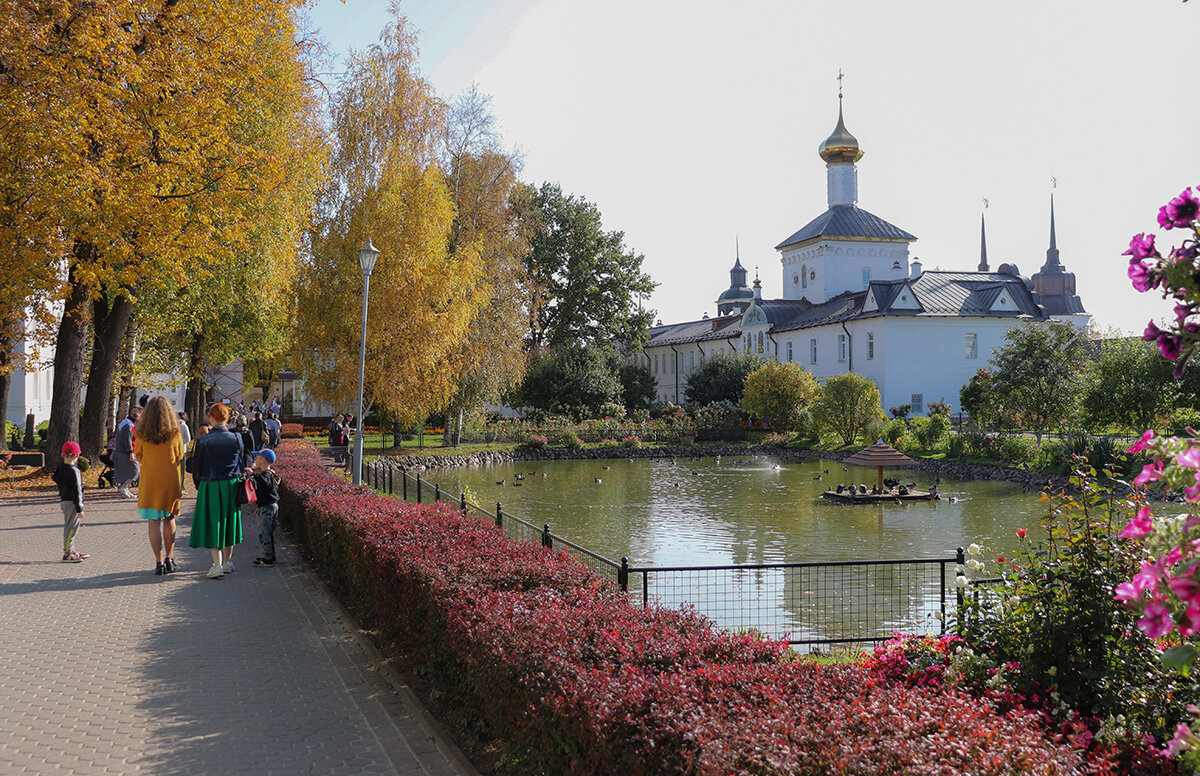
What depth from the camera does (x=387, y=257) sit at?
29266 mm

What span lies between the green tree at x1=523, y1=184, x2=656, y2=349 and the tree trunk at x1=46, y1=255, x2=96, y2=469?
3888 cm

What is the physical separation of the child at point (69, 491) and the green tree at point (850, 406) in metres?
35.1

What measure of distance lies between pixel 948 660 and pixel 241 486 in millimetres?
8246

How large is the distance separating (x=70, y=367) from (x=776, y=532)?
15289mm

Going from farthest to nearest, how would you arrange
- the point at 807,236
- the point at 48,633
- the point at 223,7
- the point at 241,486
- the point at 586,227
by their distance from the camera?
the point at 807,236 < the point at 586,227 < the point at 223,7 < the point at 241,486 < the point at 48,633

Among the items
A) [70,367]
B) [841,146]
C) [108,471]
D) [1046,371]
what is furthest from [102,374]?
[841,146]

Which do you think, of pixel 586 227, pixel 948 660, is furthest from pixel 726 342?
pixel 948 660

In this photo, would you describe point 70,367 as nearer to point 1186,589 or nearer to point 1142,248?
point 1142,248

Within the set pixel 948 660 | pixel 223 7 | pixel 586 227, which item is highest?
pixel 586 227

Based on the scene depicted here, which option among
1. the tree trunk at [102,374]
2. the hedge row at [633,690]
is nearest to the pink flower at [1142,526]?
the hedge row at [633,690]

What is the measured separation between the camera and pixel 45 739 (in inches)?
225

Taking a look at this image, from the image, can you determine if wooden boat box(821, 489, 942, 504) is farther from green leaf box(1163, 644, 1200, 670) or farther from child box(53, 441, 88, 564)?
green leaf box(1163, 644, 1200, 670)

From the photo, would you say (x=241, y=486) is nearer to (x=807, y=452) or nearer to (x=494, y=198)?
(x=494, y=198)

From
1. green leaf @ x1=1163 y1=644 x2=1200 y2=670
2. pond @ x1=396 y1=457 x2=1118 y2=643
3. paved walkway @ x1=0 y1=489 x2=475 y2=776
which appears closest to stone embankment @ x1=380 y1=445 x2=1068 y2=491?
pond @ x1=396 y1=457 x2=1118 y2=643
